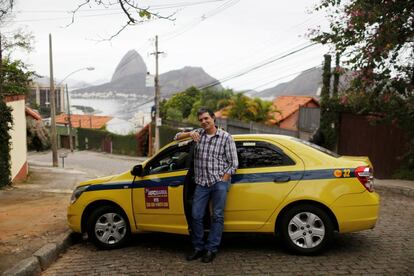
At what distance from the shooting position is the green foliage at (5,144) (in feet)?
42.3

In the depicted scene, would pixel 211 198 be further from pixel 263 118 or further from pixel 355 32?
pixel 263 118

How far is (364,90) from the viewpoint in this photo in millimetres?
12836

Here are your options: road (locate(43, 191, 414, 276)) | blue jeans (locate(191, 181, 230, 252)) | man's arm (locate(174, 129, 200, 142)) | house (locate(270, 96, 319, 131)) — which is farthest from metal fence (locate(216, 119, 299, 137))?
blue jeans (locate(191, 181, 230, 252))

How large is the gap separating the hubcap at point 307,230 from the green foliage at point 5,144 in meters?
9.72

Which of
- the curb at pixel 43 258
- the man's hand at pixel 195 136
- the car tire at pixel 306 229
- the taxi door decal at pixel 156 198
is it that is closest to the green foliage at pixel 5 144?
the curb at pixel 43 258

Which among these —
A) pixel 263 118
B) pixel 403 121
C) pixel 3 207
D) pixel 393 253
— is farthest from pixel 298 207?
pixel 263 118

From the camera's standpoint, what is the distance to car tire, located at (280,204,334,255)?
18.6 feet

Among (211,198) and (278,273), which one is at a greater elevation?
(211,198)

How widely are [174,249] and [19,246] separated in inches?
83.1

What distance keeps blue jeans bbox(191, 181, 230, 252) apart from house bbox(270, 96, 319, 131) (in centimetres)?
2839

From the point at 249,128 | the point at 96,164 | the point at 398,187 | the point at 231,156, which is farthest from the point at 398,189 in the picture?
the point at 96,164

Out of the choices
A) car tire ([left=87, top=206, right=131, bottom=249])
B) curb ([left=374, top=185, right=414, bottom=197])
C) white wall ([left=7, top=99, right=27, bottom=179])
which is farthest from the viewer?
white wall ([left=7, top=99, right=27, bottom=179])

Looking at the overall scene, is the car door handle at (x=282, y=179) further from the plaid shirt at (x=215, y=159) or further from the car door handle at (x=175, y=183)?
the car door handle at (x=175, y=183)

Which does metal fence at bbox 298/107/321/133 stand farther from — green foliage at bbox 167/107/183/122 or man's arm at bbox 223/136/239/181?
green foliage at bbox 167/107/183/122
